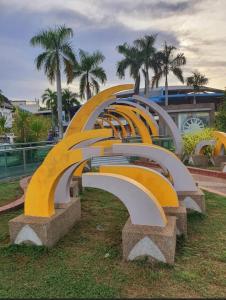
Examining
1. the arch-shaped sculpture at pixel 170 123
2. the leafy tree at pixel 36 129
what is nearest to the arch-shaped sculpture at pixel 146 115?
the arch-shaped sculpture at pixel 170 123

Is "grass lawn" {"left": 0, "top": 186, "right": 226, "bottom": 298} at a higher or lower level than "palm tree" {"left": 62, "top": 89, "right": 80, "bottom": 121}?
lower

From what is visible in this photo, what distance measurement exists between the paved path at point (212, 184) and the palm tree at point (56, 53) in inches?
631

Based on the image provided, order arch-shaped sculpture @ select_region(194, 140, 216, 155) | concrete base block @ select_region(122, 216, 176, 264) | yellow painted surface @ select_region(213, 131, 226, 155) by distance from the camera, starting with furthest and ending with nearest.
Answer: arch-shaped sculpture @ select_region(194, 140, 216, 155), yellow painted surface @ select_region(213, 131, 226, 155), concrete base block @ select_region(122, 216, 176, 264)

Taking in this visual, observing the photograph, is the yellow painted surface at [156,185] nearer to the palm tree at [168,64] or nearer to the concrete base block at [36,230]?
the concrete base block at [36,230]

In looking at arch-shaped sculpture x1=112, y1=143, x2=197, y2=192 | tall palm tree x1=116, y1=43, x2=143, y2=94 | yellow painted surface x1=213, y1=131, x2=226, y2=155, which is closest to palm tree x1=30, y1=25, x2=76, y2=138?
tall palm tree x1=116, y1=43, x2=143, y2=94

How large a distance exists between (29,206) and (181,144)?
965 cm

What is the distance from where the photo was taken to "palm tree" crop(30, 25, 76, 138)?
25.8 meters

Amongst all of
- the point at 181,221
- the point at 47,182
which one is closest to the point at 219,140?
the point at 181,221

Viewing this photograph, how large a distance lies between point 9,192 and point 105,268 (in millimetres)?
5268

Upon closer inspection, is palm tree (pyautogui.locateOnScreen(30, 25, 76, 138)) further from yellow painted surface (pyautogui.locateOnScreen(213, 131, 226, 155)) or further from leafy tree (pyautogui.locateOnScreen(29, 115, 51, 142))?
yellow painted surface (pyautogui.locateOnScreen(213, 131, 226, 155))

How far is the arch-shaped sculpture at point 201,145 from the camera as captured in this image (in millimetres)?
13844

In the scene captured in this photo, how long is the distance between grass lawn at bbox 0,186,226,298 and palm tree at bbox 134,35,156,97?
30561 mm

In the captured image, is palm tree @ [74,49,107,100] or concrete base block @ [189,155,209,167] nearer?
concrete base block @ [189,155,209,167]

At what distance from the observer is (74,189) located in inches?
311
